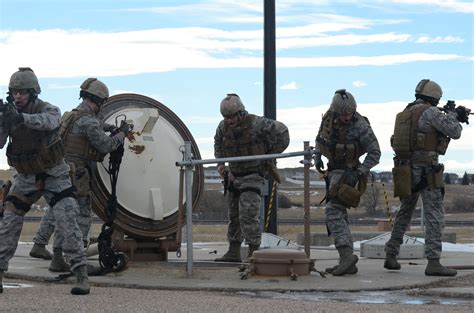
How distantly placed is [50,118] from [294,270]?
2985 mm

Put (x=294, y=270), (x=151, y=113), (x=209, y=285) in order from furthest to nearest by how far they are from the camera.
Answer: (x=151, y=113) → (x=294, y=270) → (x=209, y=285)

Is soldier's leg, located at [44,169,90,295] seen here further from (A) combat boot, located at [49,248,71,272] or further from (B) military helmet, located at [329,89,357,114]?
(B) military helmet, located at [329,89,357,114]

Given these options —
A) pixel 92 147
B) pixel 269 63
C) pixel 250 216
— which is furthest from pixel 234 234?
pixel 269 63

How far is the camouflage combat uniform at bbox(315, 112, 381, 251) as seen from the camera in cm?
1126

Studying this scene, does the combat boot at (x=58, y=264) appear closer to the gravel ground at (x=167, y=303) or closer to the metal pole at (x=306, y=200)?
the gravel ground at (x=167, y=303)

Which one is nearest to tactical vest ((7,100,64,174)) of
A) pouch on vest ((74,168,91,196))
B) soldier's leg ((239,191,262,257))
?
pouch on vest ((74,168,91,196))

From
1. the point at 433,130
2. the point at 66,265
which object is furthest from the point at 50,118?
the point at 433,130

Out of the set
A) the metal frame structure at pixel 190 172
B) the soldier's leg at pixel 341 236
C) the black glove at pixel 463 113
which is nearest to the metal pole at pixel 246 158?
the metal frame structure at pixel 190 172

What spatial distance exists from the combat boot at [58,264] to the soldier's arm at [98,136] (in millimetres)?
1353

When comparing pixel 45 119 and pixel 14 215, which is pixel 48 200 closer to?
pixel 14 215

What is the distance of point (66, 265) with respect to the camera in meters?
11.5

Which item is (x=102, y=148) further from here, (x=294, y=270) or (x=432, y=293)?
(x=432, y=293)

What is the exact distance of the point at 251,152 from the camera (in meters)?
11.9

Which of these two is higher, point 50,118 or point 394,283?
point 50,118
